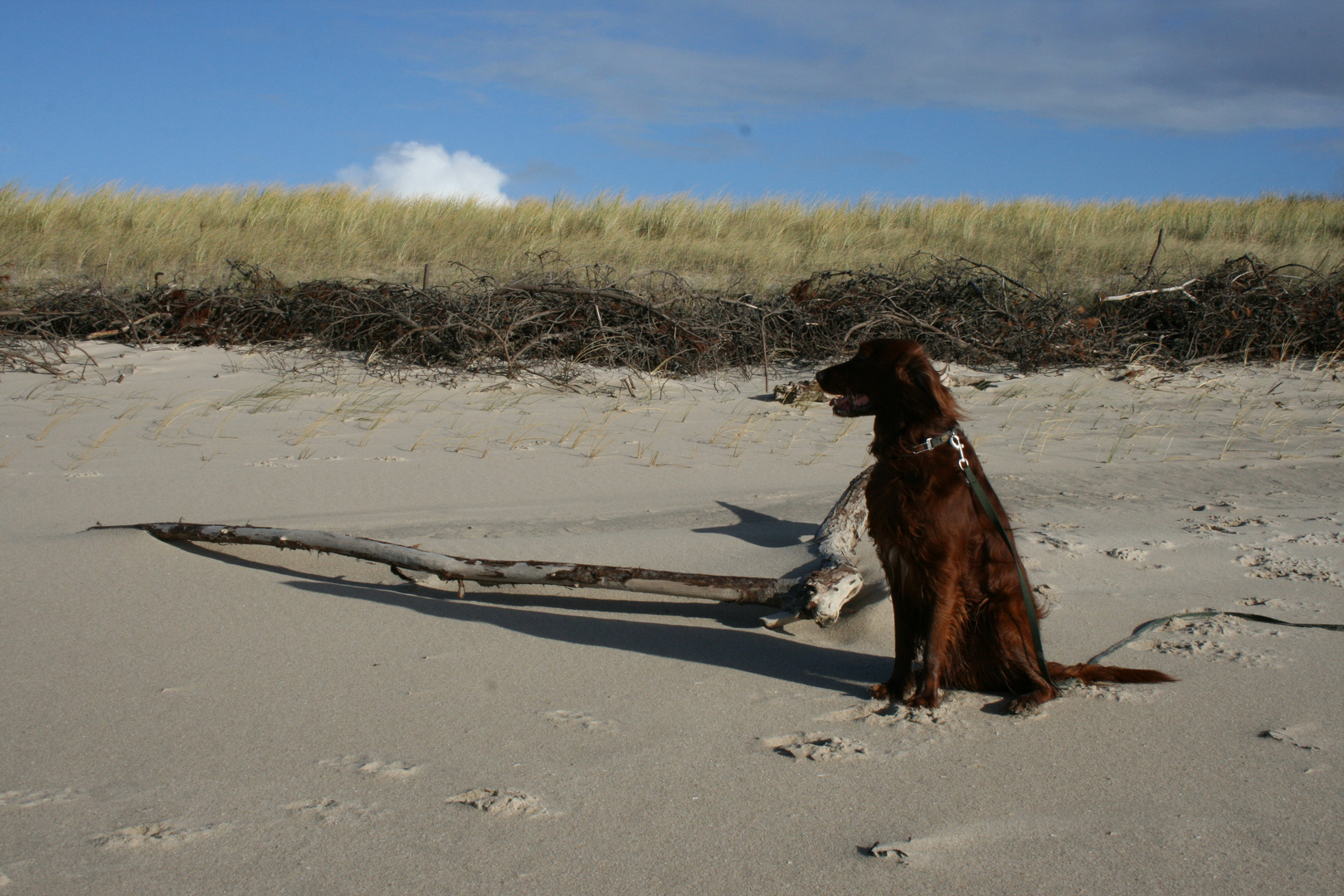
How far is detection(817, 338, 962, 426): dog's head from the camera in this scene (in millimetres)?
2340

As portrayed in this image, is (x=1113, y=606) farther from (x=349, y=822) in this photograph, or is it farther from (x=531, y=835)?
(x=349, y=822)

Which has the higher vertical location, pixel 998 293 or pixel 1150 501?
pixel 998 293

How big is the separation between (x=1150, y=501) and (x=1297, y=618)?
1690 mm

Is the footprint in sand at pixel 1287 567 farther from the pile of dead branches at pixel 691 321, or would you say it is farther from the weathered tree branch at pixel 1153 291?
the weathered tree branch at pixel 1153 291

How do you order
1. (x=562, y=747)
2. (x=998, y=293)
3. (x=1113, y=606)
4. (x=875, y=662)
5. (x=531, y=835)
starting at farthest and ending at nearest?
(x=998, y=293), (x=1113, y=606), (x=875, y=662), (x=562, y=747), (x=531, y=835)

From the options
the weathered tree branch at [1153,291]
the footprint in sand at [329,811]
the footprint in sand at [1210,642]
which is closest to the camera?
the footprint in sand at [329,811]

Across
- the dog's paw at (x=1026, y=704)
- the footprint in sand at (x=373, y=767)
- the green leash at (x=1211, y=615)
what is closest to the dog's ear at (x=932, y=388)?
the dog's paw at (x=1026, y=704)

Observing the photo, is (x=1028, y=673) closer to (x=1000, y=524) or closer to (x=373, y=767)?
(x=1000, y=524)

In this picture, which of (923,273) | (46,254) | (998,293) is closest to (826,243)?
(923,273)

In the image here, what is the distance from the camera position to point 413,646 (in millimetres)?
3020

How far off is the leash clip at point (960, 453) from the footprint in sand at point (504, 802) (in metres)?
1.33

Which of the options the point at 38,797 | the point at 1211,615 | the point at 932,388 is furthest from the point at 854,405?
the point at 38,797

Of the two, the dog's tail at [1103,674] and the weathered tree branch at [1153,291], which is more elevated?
the weathered tree branch at [1153,291]

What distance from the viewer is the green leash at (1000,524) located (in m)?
2.38
